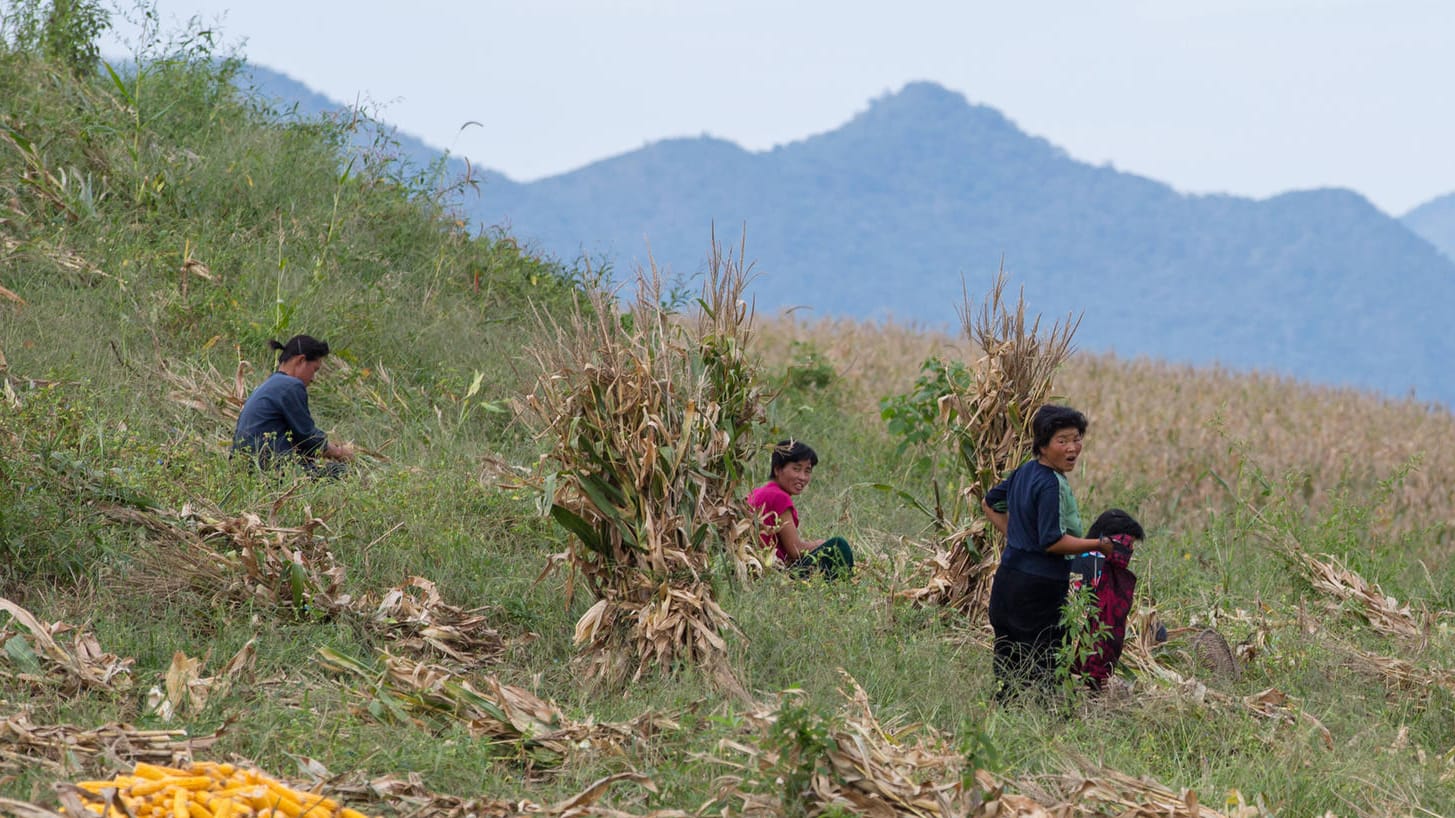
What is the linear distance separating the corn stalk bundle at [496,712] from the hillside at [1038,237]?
9701cm

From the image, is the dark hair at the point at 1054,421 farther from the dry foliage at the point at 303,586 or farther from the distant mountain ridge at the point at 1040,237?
the distant mountain ridge at the point at 1040,237

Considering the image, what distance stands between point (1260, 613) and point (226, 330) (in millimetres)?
7184

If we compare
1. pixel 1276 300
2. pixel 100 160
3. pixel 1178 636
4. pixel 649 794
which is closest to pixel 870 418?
pixel 1178 636

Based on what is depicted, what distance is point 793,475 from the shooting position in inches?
281

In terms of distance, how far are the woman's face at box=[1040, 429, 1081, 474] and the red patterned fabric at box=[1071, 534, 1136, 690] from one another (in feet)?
1.28

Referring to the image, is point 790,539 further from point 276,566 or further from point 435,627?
point 276,566

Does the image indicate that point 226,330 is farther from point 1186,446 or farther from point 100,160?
point 1186,446

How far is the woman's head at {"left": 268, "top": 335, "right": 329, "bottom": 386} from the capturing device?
7.69m

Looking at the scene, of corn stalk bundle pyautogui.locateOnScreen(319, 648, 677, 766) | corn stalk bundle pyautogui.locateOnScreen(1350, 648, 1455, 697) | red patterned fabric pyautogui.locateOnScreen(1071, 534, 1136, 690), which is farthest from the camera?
corn stalk bundle pyautogui.locateOnScreen(1350, 648, 1455, 697)

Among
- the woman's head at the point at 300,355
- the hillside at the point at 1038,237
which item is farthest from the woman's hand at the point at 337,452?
the hillside at the point at 1038,237

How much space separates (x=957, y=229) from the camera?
128250 millimetres

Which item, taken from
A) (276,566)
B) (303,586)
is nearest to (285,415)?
(276,566)

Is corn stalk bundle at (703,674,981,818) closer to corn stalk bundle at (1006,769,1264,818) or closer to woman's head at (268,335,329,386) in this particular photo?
corn stalk bundle at (1006,769,1264,818)

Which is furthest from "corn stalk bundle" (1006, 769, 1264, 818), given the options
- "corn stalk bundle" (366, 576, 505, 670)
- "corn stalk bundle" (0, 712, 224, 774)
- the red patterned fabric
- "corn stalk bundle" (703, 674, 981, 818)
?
"corn stalk bundle" (366, 576, 505, 670)
